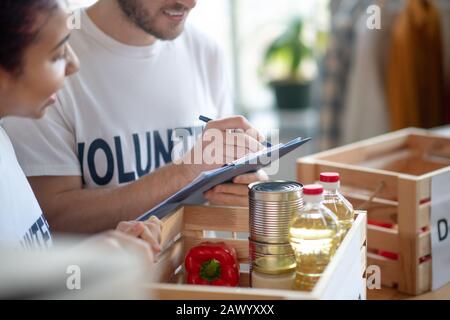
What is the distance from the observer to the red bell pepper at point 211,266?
105cm

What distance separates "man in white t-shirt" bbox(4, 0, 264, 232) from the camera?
129 cm

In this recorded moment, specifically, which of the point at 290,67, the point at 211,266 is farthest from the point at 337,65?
the point at 211,266

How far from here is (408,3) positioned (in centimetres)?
273

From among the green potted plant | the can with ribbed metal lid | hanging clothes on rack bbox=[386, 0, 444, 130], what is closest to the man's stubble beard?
the can with ribbed metal lid

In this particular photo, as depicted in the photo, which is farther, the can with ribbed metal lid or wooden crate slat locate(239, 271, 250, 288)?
wooden crate slat locate(239, 271, 250, 288)

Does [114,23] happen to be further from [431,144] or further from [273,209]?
[431,144]

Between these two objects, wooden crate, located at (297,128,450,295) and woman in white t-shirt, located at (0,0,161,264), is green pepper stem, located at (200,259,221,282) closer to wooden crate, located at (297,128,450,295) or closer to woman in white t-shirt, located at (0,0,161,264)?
woman in white t-shirt, located at (0,0,161,264)

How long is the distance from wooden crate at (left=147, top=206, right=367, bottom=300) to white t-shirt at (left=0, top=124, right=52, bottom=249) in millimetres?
199

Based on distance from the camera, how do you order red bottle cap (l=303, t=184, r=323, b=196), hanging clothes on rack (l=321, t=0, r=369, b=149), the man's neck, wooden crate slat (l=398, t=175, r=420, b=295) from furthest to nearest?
hanging clothes on rack (l=321, t=0, r=369, b=149) < the man's neck < wooden crate slat (l=398, t=175, r=420, b=295) < red bottle cap (l=303, t=184, r=323, b=196)

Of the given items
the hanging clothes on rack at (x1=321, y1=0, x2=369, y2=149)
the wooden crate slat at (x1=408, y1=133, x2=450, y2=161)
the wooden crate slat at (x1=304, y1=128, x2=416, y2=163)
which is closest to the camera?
the wooden crate slat at (x1=304, y1=128, x2=416, y2=163)

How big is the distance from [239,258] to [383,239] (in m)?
0.36

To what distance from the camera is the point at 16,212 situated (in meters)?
0.98

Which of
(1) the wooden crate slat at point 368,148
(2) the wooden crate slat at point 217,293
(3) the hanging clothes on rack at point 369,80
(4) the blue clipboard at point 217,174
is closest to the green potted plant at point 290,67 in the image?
(3) the hanging clothes on rack at point 369,80

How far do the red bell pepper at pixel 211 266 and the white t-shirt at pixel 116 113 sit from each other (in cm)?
39
